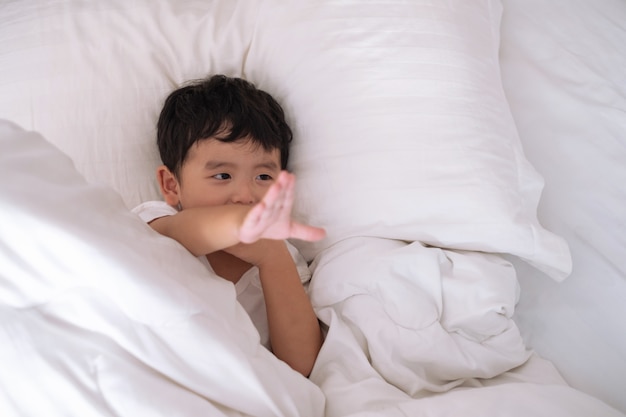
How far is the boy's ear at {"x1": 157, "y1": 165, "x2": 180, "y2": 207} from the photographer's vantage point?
109 centimetres

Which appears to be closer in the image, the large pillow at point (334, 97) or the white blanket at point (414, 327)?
the white blanket at point (414, 327)

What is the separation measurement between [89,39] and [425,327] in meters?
0.83

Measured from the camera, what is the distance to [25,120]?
3.61 ft

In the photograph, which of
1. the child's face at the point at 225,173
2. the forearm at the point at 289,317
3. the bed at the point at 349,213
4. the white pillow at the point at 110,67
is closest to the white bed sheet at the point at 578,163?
the bed at the point at 349,213

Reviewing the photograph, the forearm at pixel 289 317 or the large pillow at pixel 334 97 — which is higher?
the large pillow at pixel 334 97

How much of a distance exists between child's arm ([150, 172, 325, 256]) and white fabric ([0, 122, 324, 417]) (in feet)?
0.27

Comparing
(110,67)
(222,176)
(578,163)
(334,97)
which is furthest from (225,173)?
(578,163)

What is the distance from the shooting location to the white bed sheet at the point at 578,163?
100cm

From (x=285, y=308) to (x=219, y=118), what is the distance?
35cm

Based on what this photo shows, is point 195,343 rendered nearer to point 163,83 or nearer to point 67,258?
point 67,258

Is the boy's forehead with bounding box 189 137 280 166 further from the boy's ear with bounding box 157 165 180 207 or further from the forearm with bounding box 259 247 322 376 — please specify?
the forearm with bounding box 259 247 322 376

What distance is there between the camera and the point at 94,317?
696 millimetres

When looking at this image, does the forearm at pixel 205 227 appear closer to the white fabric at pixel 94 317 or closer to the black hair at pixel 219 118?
the white fabric at pixel 94 317

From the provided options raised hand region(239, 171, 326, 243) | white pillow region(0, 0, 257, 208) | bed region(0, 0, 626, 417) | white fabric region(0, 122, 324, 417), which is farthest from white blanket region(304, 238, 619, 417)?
white pillow region(0, 0, 257, 208)
